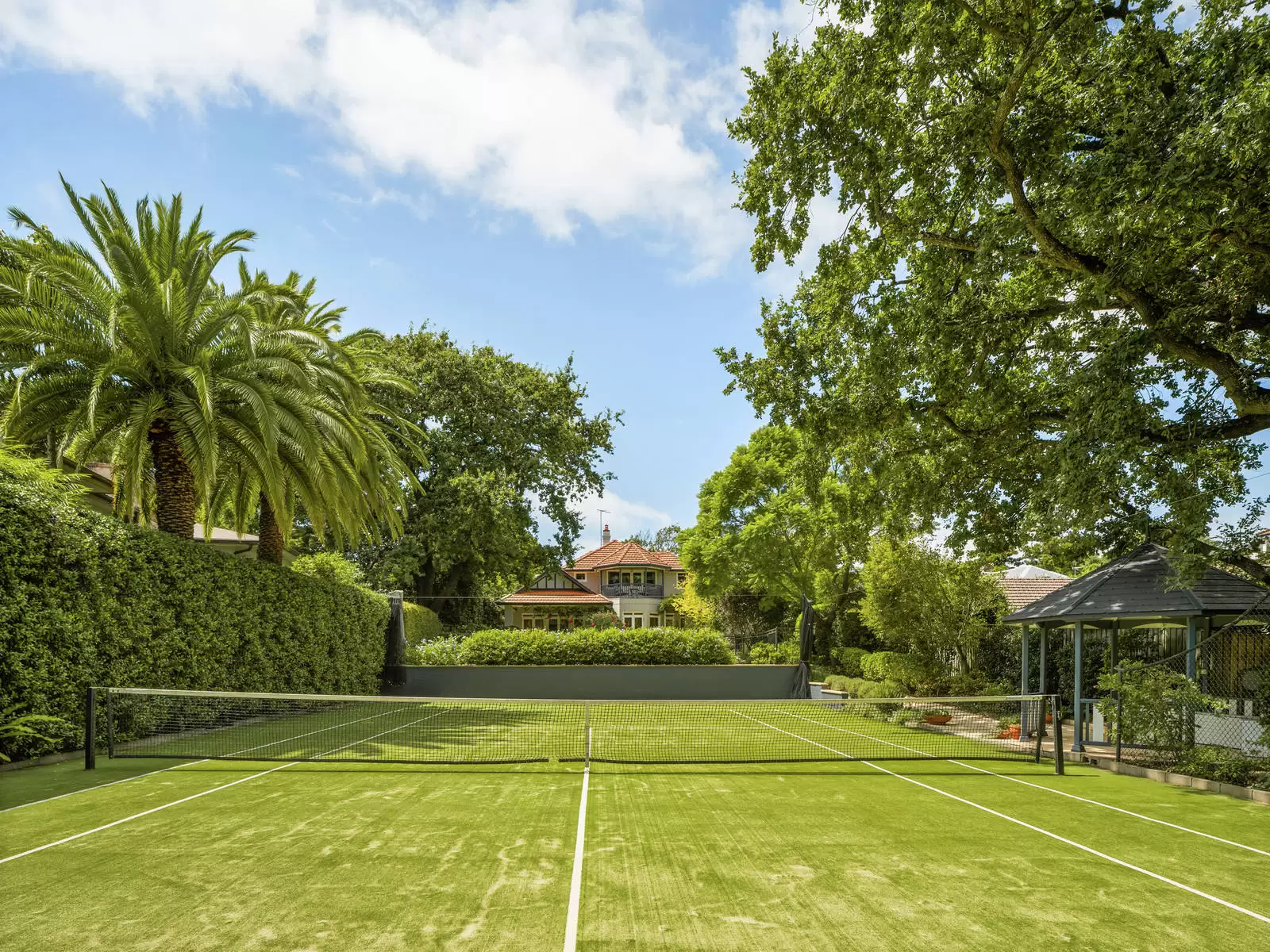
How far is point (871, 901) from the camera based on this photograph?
5.59m

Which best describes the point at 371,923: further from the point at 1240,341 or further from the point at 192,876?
the point at 1240,341

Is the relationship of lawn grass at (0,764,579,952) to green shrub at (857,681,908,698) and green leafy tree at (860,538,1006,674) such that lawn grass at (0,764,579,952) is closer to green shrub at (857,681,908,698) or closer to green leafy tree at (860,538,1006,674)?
green shrub at (857,681,908,698)

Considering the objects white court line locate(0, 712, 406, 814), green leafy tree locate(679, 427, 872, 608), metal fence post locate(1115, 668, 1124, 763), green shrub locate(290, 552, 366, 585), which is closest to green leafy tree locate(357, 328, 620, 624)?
green leafy tree locate(679, 427, 872, 608)

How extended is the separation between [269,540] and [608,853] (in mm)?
14078

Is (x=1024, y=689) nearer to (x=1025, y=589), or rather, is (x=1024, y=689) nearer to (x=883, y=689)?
(x=883, y=689)

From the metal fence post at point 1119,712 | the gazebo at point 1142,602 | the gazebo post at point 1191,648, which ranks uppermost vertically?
the gazebo at point 1142,602

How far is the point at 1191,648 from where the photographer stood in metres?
12.5

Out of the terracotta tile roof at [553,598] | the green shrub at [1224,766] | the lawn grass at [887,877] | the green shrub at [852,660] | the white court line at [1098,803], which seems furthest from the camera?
the terracotta tile roof at [553,598]

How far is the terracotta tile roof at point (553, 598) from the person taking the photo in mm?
39219

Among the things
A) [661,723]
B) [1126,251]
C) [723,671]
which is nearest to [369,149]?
[1126,251]

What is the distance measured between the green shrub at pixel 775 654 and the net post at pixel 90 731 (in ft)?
66.5

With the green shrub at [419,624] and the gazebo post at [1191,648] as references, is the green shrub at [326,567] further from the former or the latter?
the gazebo post at [1191,648]

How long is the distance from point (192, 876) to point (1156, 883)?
24.8 ft

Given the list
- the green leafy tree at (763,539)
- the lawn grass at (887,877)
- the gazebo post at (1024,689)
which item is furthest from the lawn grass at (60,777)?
the green leafy tree at (763,539)
